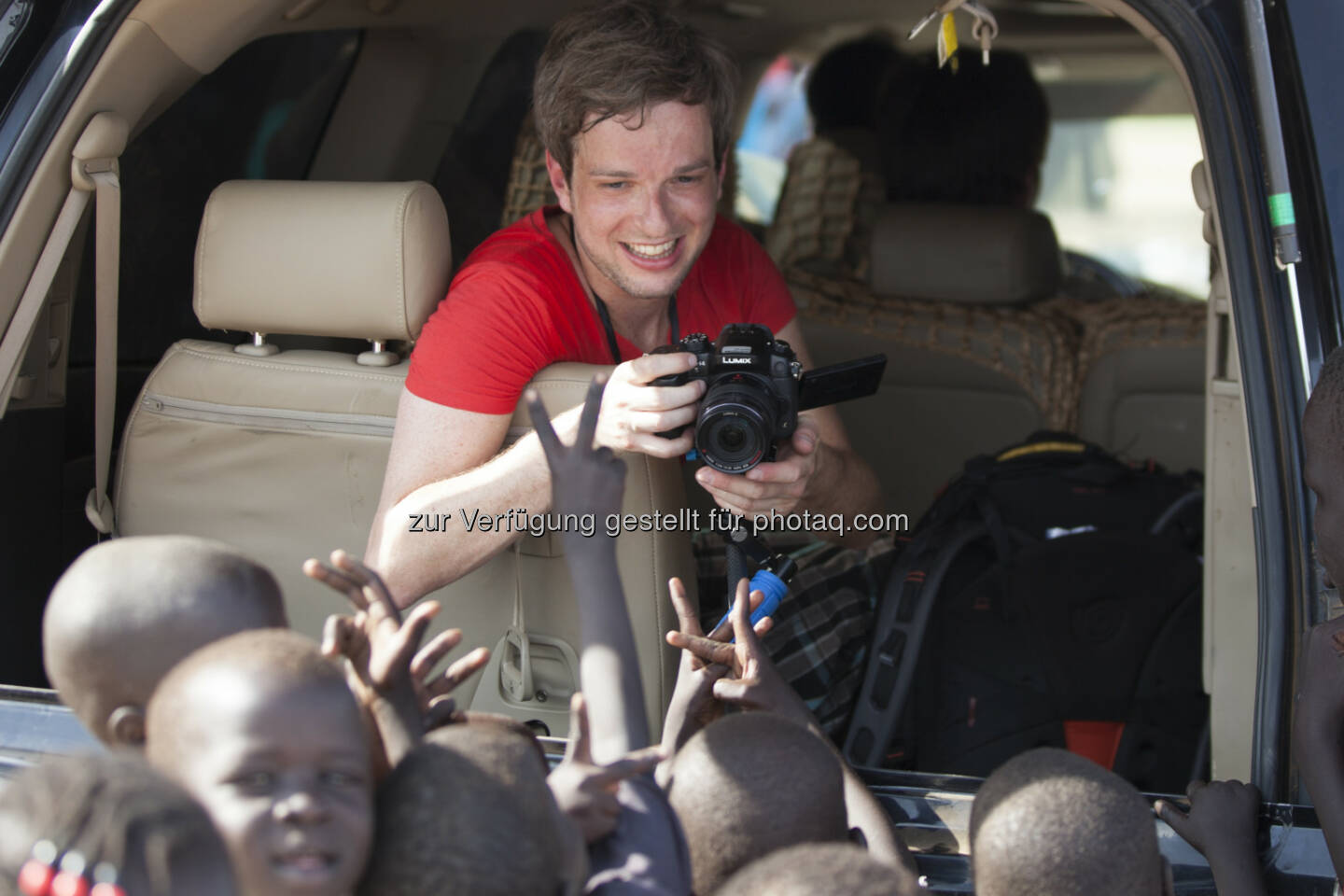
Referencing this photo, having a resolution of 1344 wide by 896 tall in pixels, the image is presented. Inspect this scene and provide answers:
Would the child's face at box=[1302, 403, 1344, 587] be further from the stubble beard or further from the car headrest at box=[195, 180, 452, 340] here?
the car headrest at box=[195, 180, 452, 340]

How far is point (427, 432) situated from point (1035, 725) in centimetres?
99

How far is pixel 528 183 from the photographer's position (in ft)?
9.16

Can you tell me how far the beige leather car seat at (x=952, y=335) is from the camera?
115 inches

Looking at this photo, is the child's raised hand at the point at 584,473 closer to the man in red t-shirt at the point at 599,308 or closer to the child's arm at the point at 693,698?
the child's arm at the point at 693,698

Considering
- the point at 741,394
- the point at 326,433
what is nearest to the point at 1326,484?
the point at 741,394

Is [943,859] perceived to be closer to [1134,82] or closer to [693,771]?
[693,771]

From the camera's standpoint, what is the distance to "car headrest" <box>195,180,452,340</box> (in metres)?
1.80

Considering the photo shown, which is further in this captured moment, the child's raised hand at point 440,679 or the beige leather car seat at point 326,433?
the beige leather car seat at point 326,433

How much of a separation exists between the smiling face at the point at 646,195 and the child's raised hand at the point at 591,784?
105 centimetres

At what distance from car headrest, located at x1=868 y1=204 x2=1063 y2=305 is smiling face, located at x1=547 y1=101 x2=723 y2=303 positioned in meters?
1.11

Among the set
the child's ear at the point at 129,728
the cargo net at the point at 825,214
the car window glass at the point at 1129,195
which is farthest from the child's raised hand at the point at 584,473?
the car window glass at the point at 1129,195

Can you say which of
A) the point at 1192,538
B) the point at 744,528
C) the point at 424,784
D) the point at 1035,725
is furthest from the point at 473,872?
the point at 1192,538

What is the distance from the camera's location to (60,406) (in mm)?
1987

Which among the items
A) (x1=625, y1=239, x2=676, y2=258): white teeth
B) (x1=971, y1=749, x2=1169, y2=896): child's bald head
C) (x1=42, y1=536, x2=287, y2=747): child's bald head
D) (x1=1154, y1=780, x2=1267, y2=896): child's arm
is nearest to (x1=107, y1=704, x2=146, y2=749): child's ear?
(x1=42, y1=536, x2=287, y2=747): child's bald head
